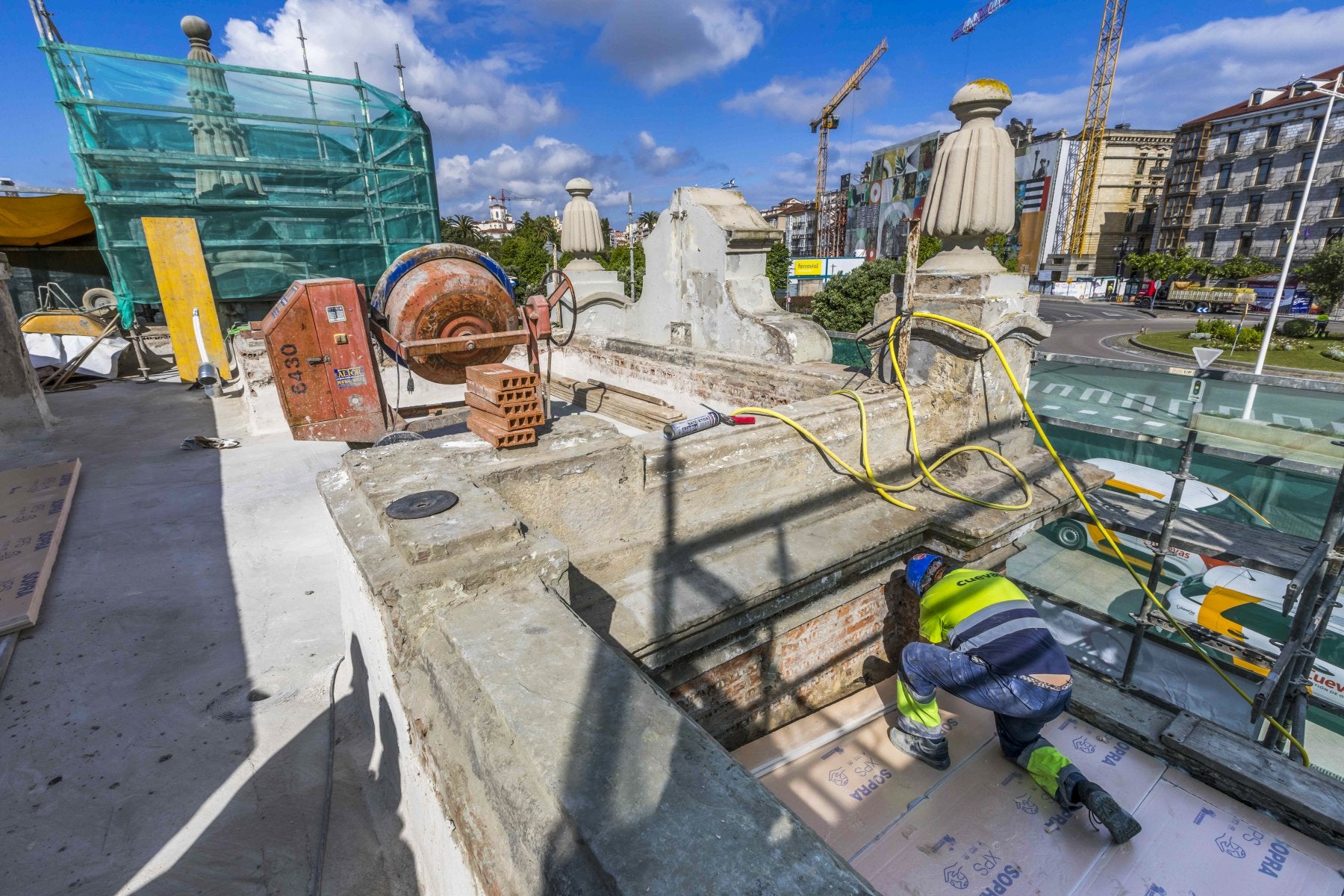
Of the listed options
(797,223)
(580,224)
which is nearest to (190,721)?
(580,224)

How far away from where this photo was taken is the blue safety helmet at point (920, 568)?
388 cm

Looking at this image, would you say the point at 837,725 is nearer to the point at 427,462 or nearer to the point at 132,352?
the point at 427,462

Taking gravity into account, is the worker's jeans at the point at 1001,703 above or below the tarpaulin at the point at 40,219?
below

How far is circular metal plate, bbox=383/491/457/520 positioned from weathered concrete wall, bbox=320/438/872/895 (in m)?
0.04

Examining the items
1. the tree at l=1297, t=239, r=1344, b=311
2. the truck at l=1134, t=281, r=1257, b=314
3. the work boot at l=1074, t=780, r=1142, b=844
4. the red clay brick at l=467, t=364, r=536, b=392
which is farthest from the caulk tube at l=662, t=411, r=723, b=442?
the truck at l=1134, t=281, r=1257, b=314

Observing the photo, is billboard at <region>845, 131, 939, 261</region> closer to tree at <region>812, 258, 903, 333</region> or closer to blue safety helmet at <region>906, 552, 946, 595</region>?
tree at <region>812, 258, 903, 333</region>

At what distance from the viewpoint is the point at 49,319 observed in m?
14.0

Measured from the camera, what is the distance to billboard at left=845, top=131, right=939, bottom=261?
57438 millimetres

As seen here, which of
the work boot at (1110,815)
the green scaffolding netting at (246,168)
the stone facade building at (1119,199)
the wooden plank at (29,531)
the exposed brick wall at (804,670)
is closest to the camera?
the work boot at (1110,815)

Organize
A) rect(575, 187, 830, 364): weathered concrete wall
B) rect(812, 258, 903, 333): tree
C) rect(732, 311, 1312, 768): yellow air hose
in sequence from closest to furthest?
rect(732, 311, 1312, 768): yellow air hose < rect(575, 187, 830, 364): weathered concrete wall < rect(812, 258, 903, 333): tree

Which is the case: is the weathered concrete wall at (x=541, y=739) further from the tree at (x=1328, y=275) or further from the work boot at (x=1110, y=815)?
the tree at (x=1328, y=275)

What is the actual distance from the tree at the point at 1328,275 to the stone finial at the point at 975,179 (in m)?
41.8

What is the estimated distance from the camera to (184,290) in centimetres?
1369

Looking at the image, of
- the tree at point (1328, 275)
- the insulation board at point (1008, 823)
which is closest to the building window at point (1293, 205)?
the tree at point (1328, 275)
